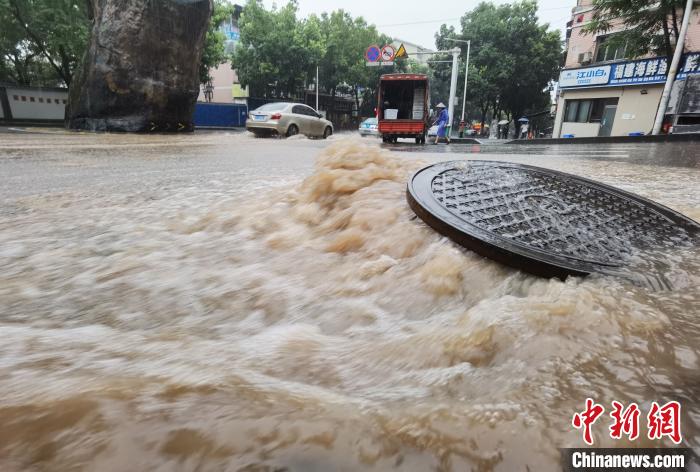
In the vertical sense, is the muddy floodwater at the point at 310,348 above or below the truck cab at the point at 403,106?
below

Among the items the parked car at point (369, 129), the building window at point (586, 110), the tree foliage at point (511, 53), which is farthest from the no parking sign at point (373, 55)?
the tree foliage at point (511, 53)

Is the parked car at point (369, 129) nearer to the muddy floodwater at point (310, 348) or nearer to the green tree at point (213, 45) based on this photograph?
the green tree at point (213, 45)

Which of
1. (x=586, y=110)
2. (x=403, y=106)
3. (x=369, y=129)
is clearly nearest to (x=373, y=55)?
(x=403, y=106)

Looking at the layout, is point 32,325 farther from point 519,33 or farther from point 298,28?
point 519,33

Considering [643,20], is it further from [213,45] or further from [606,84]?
[213,45]

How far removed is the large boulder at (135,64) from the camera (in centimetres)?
1296

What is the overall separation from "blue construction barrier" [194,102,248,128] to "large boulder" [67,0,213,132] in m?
9.50

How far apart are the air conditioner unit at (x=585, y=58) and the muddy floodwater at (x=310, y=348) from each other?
2444 cm

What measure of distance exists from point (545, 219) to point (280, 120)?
12284 mm

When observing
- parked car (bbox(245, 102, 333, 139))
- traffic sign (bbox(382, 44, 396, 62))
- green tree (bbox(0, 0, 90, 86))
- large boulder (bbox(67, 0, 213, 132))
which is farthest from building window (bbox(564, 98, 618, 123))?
green tree (bbox(0, 0, 90, 86))

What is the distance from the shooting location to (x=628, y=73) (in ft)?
62.8

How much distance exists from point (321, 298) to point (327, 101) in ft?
119

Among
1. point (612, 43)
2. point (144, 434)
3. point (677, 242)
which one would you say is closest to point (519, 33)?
point (612, 43)

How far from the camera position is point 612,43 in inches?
610
